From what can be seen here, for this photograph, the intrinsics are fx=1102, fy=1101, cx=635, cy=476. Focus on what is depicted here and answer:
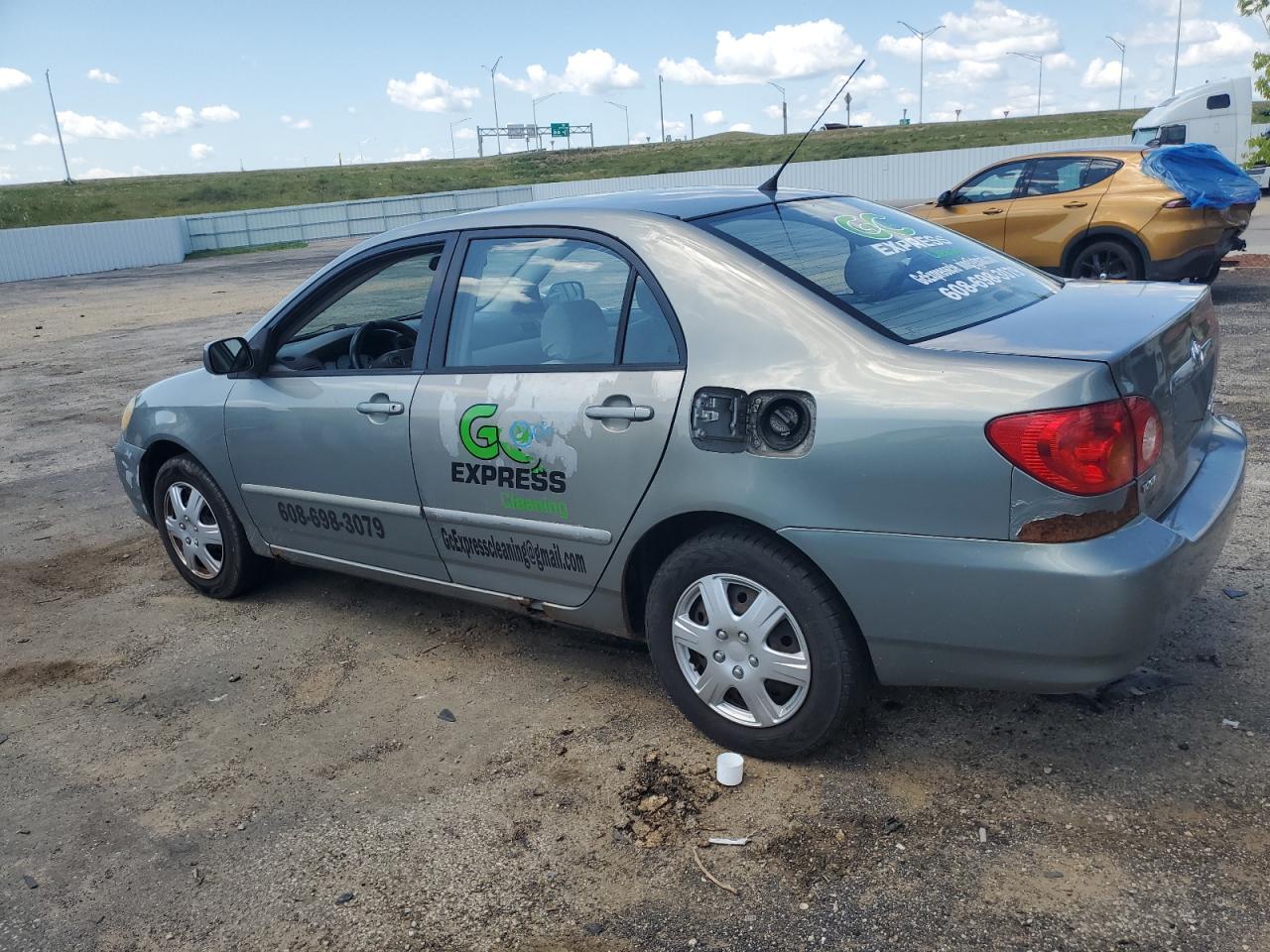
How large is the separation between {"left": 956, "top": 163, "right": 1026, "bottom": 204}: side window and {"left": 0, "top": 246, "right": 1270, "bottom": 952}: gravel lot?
733 centimetres

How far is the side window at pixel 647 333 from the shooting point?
128 inches

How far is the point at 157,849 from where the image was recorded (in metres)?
3.14

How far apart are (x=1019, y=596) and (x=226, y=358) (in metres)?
3.25

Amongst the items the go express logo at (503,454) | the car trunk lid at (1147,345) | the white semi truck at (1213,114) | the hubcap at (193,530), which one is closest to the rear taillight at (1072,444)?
the car trunk lid at (1147,345)

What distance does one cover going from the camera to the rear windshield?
124 inches

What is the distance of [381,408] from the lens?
3908 millimetres

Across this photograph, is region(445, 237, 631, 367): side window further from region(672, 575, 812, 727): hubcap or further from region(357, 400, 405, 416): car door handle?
region(672, 575, 812, 727): hubcap

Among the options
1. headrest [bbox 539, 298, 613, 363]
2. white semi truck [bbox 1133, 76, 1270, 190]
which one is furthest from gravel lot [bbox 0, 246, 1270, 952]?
white semi truck [bbox 1133, 76, 1270, 190]

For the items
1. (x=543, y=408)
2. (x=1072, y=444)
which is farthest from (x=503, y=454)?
(x=1072, y=444)

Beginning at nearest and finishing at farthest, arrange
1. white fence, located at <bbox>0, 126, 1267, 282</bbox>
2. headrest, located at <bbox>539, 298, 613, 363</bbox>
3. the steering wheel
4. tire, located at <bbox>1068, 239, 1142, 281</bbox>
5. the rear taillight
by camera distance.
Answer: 1. the rear taillight
2. headrest, located at <bbox>539, 298, 613, 363</bbox>
3. the steering wheel
4. tire, located at <bbox>1068, 239, 1142, 281</bbox>
5. white fence, located at <bbox>0, 126, 1267, 282</bbox>

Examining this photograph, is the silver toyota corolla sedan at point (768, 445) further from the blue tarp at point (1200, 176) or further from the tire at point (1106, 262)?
the blue tarp at point (1200, 176)

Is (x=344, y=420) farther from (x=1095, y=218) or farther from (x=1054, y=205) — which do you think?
(x=1054, y=205)

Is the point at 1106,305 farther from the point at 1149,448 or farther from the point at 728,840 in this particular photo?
the point at 728,840

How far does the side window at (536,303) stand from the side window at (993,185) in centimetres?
898
